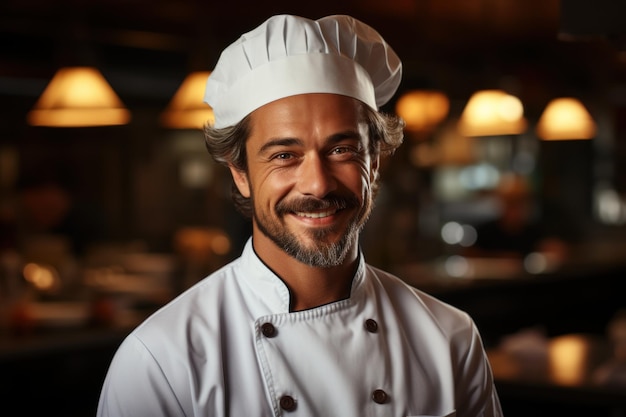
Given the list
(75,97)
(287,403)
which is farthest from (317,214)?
(75,97)

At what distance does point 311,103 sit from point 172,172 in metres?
8.74

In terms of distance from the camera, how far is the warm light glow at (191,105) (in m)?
5.29

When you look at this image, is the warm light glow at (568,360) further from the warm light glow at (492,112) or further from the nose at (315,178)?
the nose at (315,178)

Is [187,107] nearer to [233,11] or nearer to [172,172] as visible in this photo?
[233,11]

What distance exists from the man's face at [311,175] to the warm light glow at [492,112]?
15.1 ft

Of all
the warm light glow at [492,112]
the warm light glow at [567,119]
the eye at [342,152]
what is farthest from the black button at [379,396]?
the warm light glow at [567,119]

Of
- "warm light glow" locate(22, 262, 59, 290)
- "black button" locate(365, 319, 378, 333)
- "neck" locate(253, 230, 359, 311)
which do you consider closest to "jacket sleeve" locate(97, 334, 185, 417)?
"neck" locate(253, 230, 359, 311)

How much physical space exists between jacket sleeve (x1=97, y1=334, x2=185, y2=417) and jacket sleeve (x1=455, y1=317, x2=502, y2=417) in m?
0.66

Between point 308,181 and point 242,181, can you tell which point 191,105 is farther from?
point 308,181

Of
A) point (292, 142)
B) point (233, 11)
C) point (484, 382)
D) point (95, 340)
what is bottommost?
point (95, 340)

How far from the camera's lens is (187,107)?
17.5 feet

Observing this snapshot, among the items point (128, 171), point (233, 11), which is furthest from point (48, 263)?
point (128, 171)

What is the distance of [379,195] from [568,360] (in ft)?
11.0

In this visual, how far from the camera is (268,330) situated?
6.45ft
